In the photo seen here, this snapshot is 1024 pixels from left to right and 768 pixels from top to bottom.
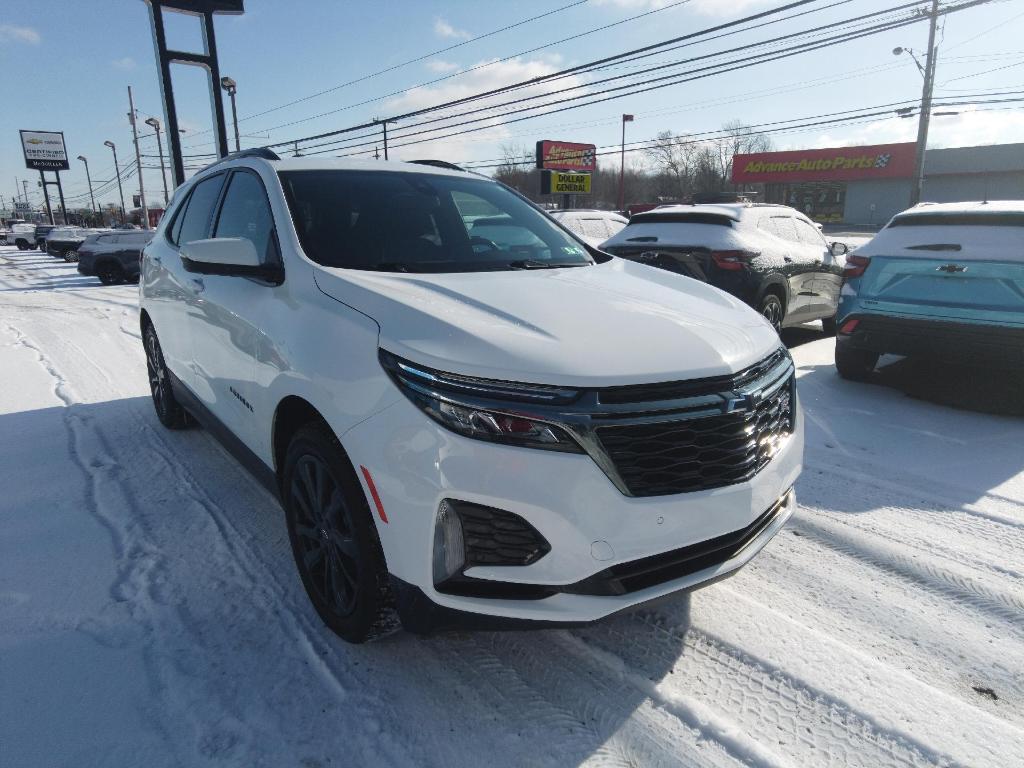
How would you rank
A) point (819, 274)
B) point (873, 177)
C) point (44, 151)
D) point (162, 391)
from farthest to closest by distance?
point (44, 151) → point (873, 177) → point (819, 274) → point (162, 391)

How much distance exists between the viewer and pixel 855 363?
5.98 metres

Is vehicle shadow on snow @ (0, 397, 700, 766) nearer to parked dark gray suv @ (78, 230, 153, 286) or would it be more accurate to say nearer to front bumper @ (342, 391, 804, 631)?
front bumper @ (342, 391, 804, 631)

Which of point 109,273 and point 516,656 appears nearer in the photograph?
point 516,656

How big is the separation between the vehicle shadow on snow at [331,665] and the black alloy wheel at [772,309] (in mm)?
5212

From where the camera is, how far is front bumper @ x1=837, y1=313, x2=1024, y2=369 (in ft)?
15.6

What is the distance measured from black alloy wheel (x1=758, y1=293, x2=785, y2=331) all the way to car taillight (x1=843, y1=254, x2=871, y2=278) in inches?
53.7

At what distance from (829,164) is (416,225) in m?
53.6

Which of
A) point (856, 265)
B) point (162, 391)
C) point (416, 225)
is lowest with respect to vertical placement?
point (162, 391)

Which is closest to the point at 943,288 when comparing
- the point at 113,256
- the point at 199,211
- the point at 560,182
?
the point at 199,211

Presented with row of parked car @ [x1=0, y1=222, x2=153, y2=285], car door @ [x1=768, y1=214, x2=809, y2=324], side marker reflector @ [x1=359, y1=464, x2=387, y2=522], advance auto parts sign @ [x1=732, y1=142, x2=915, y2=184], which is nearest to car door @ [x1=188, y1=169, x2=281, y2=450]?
side marker reflector @ [x1=359, y1=464, x2=387, y2=522]

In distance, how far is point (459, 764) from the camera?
1.91 meters

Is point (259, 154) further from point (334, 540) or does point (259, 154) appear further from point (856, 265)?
point (856, 265)

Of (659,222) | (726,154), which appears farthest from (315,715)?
(726,154)

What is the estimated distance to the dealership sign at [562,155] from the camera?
124 ft
